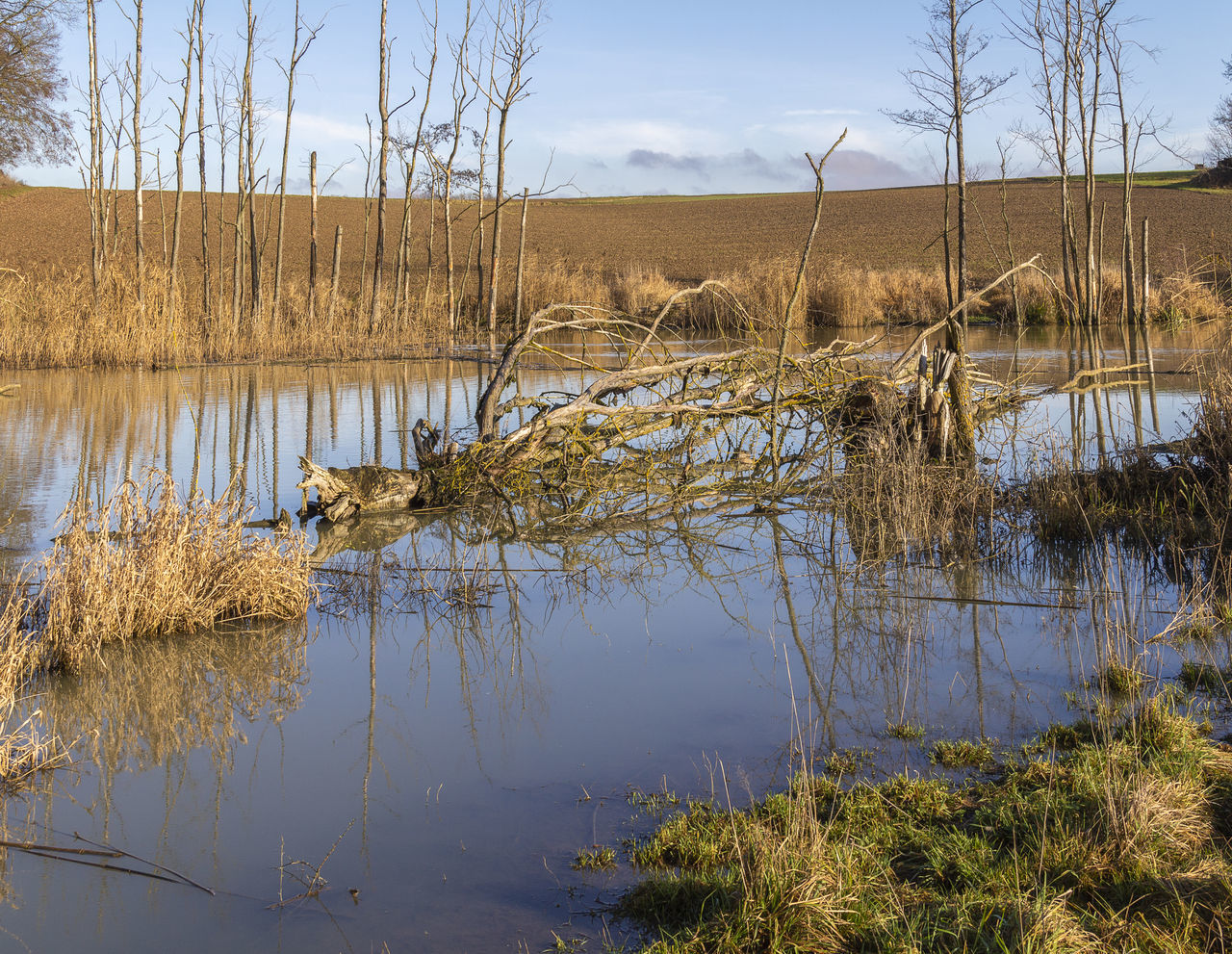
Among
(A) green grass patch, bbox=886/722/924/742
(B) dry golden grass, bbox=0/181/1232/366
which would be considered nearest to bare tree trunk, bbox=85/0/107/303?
(B) dry golden grass, bbox=0/181/1232/366

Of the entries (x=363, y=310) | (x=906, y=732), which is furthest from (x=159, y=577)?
(x=363, y=310)

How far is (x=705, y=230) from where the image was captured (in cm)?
6469

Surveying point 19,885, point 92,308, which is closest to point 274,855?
point 19,885

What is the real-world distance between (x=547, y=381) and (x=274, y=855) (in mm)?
15323

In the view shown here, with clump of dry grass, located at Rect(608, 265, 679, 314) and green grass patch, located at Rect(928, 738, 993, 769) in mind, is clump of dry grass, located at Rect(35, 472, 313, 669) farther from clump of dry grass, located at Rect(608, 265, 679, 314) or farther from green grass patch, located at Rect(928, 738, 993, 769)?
clump of dry grass, located at Rect(608, 265, 679, 314)

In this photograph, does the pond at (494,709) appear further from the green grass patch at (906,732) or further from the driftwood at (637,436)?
the driftwood at (637,436)

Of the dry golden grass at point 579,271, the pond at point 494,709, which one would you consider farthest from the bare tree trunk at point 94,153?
the pond at point 494,709

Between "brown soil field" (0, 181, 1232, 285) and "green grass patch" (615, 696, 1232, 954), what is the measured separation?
3236cm

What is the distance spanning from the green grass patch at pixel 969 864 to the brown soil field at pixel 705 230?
32357 mm

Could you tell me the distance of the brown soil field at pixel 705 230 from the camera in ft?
144

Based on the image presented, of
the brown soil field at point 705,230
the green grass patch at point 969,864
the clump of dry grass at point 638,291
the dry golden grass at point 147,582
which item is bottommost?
the green grass patch at point 969,864

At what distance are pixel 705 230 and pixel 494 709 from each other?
206 feet

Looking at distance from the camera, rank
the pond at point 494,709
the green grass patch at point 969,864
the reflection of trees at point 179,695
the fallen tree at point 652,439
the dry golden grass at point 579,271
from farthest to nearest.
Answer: the dry golden grass at point 579,271 < the fallen tree at point 652,439 < the reflection of trees at point 179,695 < the pond at point 494,709 < the green grass patch at point 969,864

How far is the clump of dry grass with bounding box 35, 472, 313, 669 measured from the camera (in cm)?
521
